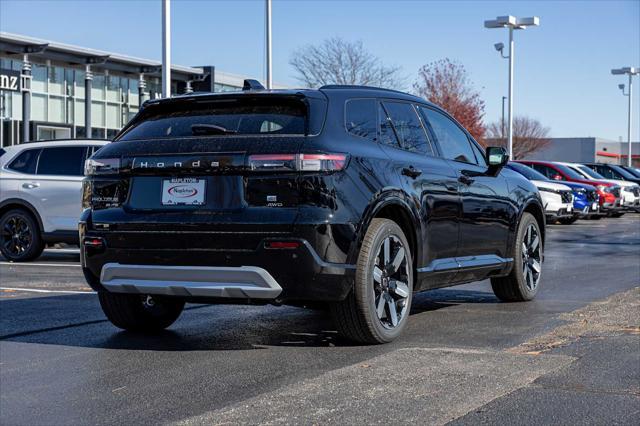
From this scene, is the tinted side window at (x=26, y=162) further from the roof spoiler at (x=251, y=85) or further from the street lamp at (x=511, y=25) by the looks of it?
the street lamp at (x=511, y=25)

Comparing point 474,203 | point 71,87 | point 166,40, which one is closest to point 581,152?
point 71,87

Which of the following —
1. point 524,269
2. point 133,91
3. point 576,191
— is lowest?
point 524,269

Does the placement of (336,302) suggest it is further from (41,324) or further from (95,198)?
(41,324)

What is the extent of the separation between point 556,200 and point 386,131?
1904 centimetres

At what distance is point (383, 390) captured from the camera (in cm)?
531

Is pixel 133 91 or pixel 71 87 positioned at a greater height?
pixel 133 91

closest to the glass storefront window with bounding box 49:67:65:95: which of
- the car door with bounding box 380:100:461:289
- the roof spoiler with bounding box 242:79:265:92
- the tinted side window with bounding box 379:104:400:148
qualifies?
the roof spoiler with bounding box 242:79:265:92

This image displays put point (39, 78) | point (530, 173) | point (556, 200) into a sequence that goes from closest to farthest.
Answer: point (556, 200) < point (530, 173) < point (39, 78)

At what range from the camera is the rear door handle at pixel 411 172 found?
7074 millimetres

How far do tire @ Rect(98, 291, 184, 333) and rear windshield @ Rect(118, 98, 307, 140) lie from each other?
3.82ft

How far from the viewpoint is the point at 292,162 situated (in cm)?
623

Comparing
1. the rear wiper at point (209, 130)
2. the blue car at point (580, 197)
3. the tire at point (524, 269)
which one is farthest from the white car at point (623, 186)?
the rear wiper at point (209, 130)

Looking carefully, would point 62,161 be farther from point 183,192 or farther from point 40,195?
point 183,192

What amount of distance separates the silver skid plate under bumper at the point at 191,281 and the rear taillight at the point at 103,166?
24.8 inches
